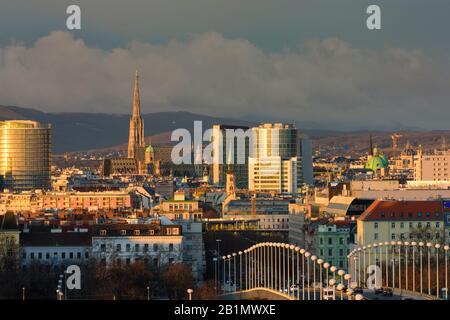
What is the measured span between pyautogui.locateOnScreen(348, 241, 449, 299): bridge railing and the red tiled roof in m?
6.09

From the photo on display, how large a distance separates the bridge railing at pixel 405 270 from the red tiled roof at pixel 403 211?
609 cm

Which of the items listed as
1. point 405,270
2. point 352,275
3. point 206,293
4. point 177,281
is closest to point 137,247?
point 352,275

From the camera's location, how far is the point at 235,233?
353 ft

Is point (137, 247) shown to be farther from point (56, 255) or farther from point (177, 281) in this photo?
point (177, 281)

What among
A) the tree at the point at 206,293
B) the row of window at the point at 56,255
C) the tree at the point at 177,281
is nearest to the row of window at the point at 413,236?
the row of window at the point at 56,255

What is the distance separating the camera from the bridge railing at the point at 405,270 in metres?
59.8

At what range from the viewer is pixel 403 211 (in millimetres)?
87562

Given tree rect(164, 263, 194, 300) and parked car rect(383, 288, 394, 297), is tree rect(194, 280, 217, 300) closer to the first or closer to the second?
tree rect(164, 263, 194, 300)

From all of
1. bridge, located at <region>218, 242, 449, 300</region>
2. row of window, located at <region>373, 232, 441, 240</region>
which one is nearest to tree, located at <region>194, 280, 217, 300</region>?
bridge, located at <region>218, 242, 449, 300</region>

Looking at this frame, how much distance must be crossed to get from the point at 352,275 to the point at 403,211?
14.5 metres

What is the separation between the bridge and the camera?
55062 mm

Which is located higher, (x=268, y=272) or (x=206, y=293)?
(x=268, y=272)
